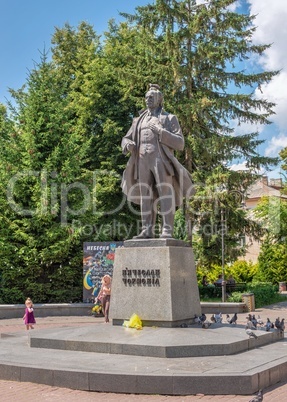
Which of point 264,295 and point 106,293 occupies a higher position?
point 106,293

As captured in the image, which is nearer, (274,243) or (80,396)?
(80,396)

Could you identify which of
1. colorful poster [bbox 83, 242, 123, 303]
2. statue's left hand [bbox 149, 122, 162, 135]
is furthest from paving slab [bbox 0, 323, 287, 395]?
colorful poster [bbox 83, 242, 123, 303]

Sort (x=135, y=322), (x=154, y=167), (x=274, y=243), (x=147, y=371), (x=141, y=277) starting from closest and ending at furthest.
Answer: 1. (x=147, y=371)
2. (x=135, y=322)
3. (x=141, y=277)
4. (x=154, y=167)
5. (x=274, y=243)

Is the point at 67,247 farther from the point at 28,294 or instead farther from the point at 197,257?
the point at 197,257

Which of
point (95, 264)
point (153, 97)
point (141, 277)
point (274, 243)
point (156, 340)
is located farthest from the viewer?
point (274, 243)

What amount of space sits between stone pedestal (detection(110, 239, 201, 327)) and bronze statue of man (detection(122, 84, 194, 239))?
43 cm

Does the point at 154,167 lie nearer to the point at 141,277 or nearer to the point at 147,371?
the point at 141,277

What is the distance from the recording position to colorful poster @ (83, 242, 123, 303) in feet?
67.2

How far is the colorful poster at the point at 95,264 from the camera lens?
20.5m

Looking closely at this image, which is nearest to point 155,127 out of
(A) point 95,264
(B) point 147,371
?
(B) point 147,371

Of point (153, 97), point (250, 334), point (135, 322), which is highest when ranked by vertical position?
point (153, 97)

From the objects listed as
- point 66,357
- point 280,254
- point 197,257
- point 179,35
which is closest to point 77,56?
point 179,35

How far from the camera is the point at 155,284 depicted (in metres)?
9.82

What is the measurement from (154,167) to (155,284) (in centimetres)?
226
